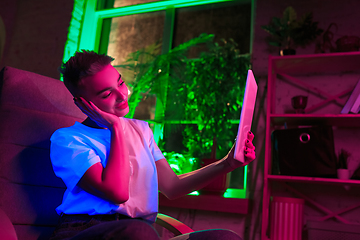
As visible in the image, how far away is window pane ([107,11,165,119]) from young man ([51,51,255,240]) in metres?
1.93

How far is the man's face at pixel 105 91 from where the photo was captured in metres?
1.11

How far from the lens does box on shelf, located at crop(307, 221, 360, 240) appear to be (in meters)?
1.80

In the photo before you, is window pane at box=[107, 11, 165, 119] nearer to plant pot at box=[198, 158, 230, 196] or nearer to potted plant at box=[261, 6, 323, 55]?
plant pot at box=[198, 158, 230, 196]

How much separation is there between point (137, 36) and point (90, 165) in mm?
2670

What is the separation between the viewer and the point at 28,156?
1.30m

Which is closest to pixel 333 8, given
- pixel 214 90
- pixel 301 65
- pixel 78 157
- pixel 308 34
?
pixel 308 34

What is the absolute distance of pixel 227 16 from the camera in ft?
10.1

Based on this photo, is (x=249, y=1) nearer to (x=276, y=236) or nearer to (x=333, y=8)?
(x=333, y=8)

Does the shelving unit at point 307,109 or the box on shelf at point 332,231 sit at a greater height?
the shelving unit at point 307,109

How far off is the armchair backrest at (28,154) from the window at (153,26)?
1.53 meters

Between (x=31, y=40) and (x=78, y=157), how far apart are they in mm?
3001

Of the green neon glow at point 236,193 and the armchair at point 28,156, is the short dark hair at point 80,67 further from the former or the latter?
the green neon glow at point 236,193

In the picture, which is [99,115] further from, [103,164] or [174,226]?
[174,226]

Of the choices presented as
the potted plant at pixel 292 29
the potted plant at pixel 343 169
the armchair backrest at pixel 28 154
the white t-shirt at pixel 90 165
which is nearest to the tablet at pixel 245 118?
the white t-shirt at pixel 90 165
